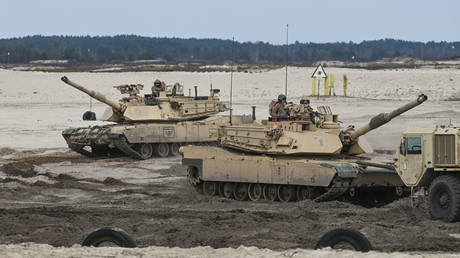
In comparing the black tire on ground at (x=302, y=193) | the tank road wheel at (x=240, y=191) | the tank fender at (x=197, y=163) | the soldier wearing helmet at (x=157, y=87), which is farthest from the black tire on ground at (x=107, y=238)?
the soldier wearing helmet at (x=157, y=87)

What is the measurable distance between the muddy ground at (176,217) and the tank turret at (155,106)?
6.36 meters

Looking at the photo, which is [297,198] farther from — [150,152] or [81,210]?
[150,152]

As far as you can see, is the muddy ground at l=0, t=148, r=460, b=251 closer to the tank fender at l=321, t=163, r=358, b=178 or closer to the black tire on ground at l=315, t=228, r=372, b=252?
the tank fender at l=321, t=163, r=358, b=178

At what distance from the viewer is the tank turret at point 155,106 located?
110ft

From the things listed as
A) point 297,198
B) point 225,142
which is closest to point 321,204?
point 297,198

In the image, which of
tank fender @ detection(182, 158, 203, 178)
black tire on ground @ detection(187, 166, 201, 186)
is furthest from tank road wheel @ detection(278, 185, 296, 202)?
black tire on ground @ detection(187, 166, 201, 186)

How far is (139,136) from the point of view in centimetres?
3284

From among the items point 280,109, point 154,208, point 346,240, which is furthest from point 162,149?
point 346,240

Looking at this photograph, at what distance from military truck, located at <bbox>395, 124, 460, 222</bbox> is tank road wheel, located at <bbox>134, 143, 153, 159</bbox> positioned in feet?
52.7

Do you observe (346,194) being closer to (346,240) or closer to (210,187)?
(210,187)

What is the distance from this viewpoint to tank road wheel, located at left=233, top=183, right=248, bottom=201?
23188mm

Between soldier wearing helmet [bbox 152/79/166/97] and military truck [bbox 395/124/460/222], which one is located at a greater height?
soldier wearing helmet [bbox 152/79/166/97]

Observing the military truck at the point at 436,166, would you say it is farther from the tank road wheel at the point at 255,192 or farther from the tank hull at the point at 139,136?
the tank hull at the point at 139,136

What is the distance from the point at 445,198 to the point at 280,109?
263 inches
